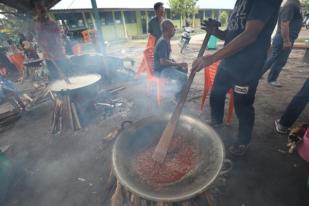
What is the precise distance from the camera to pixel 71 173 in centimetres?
263

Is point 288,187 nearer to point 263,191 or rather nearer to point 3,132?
point 263,191

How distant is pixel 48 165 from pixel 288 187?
3.50 meters

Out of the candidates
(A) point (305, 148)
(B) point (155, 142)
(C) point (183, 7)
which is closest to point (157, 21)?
(B) point (155, 142)

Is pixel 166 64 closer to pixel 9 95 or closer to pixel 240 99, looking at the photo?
pixel 240 99

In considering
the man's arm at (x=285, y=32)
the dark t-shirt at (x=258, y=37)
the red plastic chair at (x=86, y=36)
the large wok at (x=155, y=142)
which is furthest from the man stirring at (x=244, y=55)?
the red plastic chair at (x=86, y=36)

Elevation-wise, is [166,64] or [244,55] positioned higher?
[244,55]

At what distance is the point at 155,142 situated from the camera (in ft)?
6.17

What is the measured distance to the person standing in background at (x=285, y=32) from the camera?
148 inches

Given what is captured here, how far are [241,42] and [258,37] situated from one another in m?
0.32

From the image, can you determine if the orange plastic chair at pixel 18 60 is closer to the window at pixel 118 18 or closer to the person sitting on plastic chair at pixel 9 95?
the person sitting on plastic chair at pixel 9 95

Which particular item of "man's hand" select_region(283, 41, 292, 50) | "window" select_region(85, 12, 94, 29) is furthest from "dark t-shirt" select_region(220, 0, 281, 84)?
"window" select_region(85, 12, 94, 29)

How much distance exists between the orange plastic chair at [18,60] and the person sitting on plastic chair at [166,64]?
8.16 meters

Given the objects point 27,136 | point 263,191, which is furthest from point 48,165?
point 263,191

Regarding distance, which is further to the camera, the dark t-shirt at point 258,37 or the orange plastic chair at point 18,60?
the orange plastic chair at point 18,60
